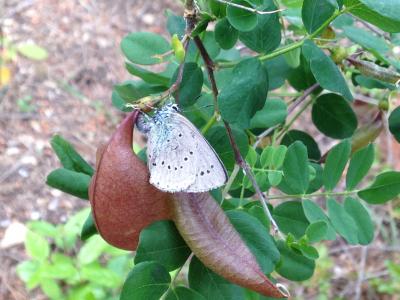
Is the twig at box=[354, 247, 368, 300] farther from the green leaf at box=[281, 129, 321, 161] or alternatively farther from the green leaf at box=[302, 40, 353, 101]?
the green leaf at box=[302, 40, 353, 101]

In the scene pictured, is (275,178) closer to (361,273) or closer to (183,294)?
(183,294)

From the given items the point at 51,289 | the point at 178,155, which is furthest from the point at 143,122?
the point at 51,289

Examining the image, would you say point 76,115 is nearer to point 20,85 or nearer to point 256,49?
point 20,85

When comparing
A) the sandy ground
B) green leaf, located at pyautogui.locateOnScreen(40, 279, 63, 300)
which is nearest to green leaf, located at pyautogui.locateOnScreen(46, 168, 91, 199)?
green leaf, located at pyautogui.locateOnScreen(40, 279, 63, 300)

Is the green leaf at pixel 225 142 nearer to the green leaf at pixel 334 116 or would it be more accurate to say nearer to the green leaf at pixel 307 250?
the green leaf at pixel 307 250

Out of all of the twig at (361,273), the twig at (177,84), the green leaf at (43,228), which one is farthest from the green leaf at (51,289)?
the twig at (177,84)
